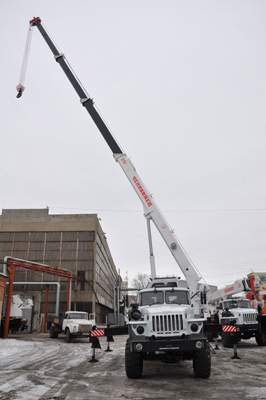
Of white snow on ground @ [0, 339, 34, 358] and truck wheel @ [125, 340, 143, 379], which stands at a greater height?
truck wheel @ [125, 340, 143, 379]

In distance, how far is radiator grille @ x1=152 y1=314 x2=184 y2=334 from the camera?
8.19 meters

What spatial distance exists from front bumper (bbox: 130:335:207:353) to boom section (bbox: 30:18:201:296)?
6.44 m

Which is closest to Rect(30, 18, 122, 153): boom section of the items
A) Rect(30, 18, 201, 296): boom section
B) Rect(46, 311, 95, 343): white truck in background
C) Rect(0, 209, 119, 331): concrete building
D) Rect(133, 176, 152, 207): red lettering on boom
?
Rect(30, 18, 201, 296): boom section

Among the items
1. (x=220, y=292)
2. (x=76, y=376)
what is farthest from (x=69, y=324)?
(x=76, y=376)

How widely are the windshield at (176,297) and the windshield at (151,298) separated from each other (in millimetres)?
193

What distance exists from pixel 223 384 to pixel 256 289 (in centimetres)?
1175

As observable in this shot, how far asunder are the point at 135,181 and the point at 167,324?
9544 millimetres

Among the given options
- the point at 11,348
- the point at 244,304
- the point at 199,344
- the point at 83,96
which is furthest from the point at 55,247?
the point at 199,344

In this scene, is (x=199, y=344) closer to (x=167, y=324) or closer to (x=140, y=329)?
(x=167, y=324)

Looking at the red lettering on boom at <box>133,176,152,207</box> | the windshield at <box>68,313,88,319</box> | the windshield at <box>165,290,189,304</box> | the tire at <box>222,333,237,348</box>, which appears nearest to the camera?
the windshield at <box>165,290,189,304</box>

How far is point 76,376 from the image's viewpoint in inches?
335

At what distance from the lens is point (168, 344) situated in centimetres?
787

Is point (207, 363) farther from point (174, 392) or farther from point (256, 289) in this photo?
point (256, 289)

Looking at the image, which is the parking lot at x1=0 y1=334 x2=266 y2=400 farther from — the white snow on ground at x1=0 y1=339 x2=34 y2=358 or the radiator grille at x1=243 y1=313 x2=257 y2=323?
the radiator grille at x1=243 y1=313 x2=257 y2=323
